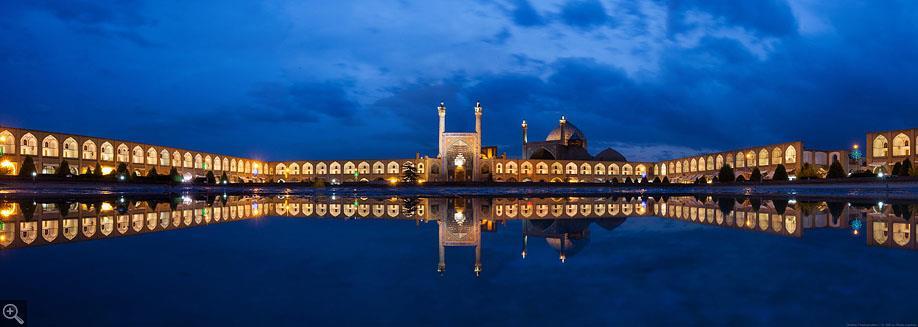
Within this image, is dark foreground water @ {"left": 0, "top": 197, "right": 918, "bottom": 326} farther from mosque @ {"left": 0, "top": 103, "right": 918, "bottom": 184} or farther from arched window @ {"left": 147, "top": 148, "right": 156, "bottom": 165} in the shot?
arched window @ {"left": 147, "top": 148, "right": 156, "bottom": 165}

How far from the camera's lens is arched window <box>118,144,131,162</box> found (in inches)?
1726

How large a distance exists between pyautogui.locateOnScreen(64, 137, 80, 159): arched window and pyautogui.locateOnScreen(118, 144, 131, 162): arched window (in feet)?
12.3

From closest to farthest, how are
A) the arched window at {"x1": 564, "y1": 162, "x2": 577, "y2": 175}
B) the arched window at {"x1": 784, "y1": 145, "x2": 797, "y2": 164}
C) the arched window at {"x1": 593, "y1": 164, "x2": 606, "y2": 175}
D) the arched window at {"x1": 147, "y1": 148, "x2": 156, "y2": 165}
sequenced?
the arched window at {"x1": 784, "y1": 145, "x2": 797, "y2": 164} < the arched window at {"x1": 147, "y1": 148, "x2": 156, "y2": 165} < the arched window at {"x1": 564, "y1": 162, "x2": 577, "y2": 175} < the arched window at {"x1": 593, "y1": 164, "x2": 606, "y2": 175}

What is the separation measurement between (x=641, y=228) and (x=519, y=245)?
9.81 ft

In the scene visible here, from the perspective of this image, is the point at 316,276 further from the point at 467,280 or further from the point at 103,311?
the point at 103,311

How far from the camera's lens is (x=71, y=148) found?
3969 cm

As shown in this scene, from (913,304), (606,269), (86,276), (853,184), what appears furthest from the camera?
(853,184)

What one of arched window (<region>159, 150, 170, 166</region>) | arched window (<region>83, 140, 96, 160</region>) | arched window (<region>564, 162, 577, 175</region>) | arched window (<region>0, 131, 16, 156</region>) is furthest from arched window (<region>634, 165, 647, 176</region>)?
arched window (<region>0, 131, 16, 156</region>)

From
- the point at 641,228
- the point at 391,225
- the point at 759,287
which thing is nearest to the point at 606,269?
the point at 759,287

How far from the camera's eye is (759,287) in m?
3.57

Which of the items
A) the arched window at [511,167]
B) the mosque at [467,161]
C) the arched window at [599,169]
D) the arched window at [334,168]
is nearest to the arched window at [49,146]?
the mosque at [467,161]

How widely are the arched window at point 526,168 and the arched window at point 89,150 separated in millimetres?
37406

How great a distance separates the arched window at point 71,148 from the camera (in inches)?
1548

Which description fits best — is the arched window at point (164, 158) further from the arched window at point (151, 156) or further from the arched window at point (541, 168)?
the arched window at point (541, 168)
